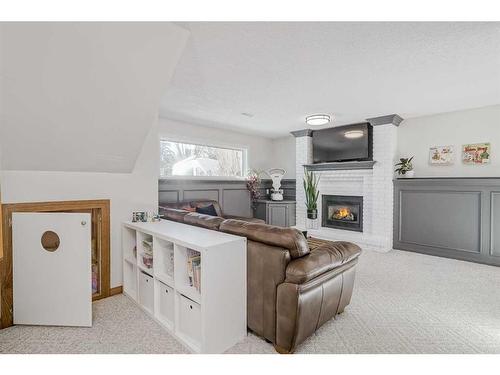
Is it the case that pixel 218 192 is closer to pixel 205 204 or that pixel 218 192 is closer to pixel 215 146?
pixel 205 204

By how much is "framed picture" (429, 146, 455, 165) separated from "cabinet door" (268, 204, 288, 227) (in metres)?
2.70

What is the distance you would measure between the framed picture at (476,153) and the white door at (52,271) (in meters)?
4.93

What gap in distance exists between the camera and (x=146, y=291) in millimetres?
2209

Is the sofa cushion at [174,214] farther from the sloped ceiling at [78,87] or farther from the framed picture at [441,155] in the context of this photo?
the framed picture at [441,155]

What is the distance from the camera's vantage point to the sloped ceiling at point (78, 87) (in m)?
1.48

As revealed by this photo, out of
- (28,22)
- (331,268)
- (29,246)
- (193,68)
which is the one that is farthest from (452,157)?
(29,246)

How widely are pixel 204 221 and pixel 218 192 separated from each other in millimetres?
2771

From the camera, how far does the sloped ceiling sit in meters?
1.48

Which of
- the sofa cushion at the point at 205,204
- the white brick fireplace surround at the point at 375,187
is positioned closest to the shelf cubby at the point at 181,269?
the sofa cushion at the point at 205,204

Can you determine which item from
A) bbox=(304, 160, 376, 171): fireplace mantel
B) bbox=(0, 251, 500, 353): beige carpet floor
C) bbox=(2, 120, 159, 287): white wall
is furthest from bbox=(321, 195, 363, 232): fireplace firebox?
bbox=(2, 120, 159, 287): white wall

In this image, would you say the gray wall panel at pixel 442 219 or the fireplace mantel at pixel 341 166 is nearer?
the gray wall panel at pixel 442 219

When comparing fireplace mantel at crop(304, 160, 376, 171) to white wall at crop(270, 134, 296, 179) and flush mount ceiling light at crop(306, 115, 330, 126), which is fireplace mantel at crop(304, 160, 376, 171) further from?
flush mount ceiling light at crop(306, 115, 330, 126)

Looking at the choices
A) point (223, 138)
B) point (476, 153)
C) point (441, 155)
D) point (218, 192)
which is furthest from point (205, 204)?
point (476, 153)

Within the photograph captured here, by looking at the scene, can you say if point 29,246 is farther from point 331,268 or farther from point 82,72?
point 331,268
